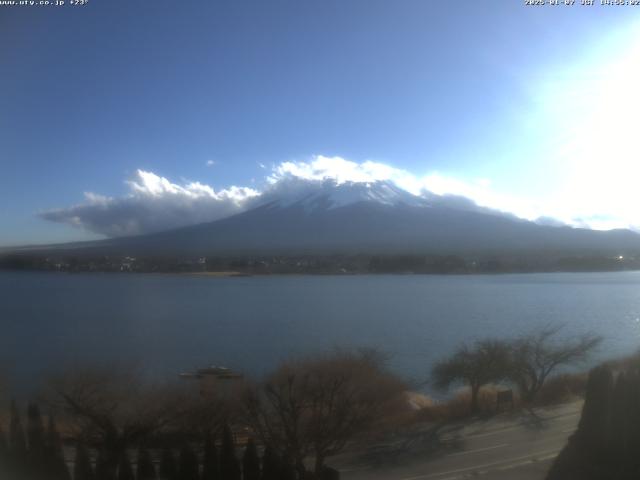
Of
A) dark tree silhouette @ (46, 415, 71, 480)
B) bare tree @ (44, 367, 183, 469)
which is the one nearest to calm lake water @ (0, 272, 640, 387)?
bare tree @ (44, 367, 183, 469)

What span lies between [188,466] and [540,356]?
4.64 metres

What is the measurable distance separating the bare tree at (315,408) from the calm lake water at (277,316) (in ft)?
4.12

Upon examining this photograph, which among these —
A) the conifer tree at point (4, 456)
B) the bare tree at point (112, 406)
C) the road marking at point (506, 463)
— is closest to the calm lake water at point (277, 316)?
the bare tree at point (112, 406)

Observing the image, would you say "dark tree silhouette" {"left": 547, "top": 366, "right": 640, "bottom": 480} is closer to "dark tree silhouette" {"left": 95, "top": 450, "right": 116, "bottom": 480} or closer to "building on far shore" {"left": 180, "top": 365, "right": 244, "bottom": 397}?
"building on far shore" {"left": 180, "top": 365, "right": 244, "bottom": 397}

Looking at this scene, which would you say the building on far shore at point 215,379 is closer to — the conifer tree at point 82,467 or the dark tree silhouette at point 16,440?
the conifer tree at point 82,467

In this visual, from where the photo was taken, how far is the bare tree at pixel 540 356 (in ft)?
20.7

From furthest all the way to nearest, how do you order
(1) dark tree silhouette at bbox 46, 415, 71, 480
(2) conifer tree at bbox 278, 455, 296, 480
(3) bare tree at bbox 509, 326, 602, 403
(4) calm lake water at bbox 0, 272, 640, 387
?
(4) calm lake water at bbox 0, 272, 640, 387 < (3) bare tree at bbox 509, 326, 602, 403 < (2) conifer tree at bbox 278, 455, 296, 480 < (1) dark tree silhouette at bbox 46, 415, 71, 480

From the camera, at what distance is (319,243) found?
65.7ft

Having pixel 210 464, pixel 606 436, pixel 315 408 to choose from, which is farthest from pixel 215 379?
pixel 606 436

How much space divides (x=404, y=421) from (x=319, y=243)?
14873 mm

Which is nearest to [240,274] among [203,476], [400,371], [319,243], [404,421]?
[319,243]

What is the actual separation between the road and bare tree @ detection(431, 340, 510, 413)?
1.16 meters

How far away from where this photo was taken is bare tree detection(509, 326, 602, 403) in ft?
20.7

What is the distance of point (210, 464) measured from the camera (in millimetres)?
3959
